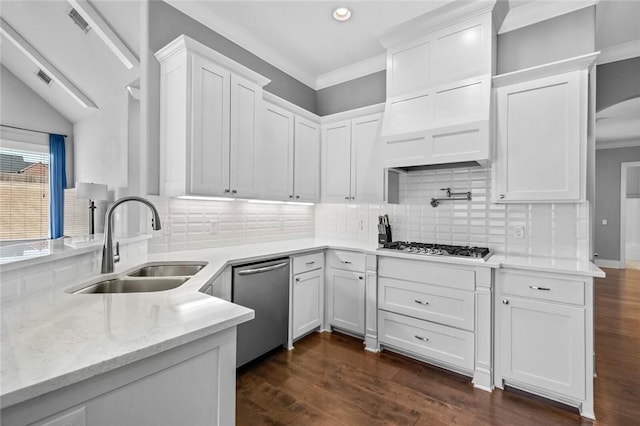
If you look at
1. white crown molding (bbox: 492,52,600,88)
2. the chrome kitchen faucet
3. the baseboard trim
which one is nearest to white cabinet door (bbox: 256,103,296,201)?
the chrome kitchen faucet

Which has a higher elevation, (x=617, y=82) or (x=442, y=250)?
(x=617, y=82)

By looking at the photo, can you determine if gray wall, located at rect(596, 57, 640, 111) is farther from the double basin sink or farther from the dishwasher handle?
the double basin sink

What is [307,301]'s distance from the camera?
295 centimetres

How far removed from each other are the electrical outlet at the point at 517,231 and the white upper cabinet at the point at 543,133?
35 centimetres

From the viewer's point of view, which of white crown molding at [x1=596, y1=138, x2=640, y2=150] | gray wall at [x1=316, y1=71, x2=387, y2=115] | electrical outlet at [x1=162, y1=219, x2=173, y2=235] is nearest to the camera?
electrical outlet at [x1=162, y1=219, x2=173, y2=235]

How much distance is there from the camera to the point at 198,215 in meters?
2.74

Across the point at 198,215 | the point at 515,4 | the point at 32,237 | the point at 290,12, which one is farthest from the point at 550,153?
the point at 32,237

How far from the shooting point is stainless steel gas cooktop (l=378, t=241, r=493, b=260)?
8.00 feet

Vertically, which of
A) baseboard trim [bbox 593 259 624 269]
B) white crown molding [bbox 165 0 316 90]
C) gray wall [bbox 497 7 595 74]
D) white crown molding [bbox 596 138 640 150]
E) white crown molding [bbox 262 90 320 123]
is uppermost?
white crown molding [bbox 165 0 316 90]

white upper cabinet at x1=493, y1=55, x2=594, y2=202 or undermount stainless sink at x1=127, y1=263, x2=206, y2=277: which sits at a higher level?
white upper cabinet at x1=493, y1=55, x2=594, y2=202

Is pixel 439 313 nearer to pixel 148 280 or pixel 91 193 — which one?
pixel 148 280

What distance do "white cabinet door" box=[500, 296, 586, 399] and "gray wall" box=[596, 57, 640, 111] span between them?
2.23 m

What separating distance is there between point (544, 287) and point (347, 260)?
159 centimetres

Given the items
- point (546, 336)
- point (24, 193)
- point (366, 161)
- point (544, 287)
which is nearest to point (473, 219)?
point (544, 287)
